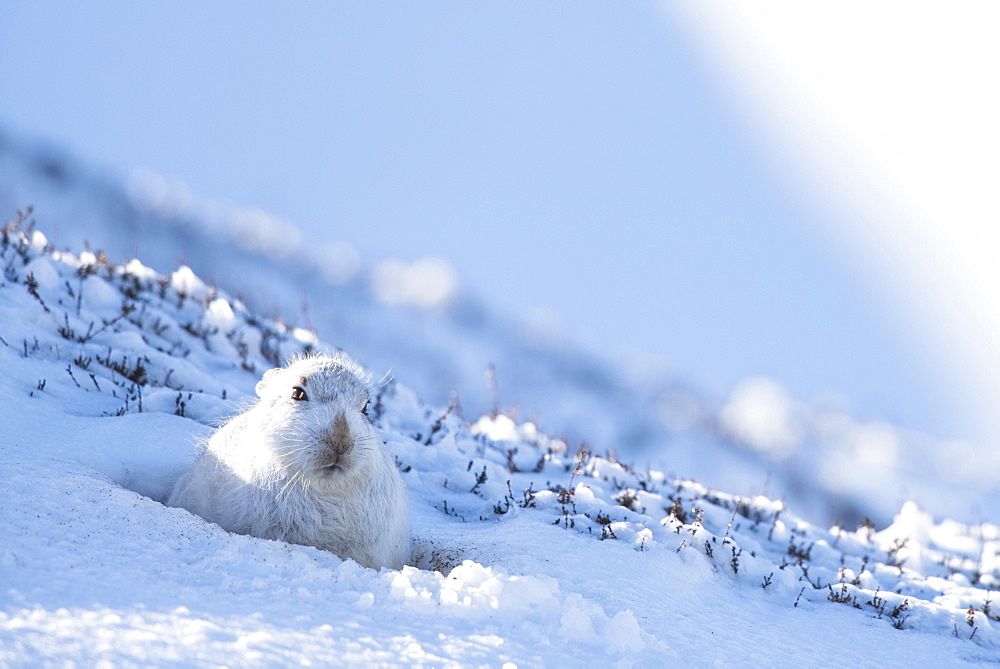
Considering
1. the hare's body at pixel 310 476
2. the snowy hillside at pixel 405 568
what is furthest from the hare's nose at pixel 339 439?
the snowy hillside at pixel 405 568

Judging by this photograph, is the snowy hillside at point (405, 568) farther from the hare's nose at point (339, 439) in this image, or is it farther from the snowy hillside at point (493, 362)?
the snowy hillside at point (493, 362)

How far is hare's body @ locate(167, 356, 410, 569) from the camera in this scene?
4539mm

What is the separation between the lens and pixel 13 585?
10.2 ft

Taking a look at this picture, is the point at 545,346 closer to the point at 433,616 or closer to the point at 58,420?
the point at 58,420

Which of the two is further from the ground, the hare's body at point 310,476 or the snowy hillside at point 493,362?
the snowy hillside at point 493,362

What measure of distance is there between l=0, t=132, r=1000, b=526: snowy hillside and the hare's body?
1453 centimetres

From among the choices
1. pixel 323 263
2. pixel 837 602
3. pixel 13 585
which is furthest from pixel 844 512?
pixel 323 263

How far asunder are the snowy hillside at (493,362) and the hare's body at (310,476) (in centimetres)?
1453

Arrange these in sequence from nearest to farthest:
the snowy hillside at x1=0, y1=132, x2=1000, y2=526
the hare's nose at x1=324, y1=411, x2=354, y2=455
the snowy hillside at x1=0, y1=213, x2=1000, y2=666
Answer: the snowy hillside at x1=0, y1=213, x2=1000, y2=666
the hare's nose at x1=324, y1=411, x2=354, y2=455
the snowy hillside at x1=0, y1=132, x2=1000, y2=526

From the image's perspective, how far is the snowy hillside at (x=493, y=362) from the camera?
2191 centimetres

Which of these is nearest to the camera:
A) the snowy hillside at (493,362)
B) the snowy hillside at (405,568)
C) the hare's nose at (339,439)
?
the snowy hillside at (405,568)

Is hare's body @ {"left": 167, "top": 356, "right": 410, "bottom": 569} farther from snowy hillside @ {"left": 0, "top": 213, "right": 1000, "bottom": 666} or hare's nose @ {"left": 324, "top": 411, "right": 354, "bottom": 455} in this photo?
snowy hillside @ {"left": 0, "top": 213, "right": 1000, "bottom": 666}

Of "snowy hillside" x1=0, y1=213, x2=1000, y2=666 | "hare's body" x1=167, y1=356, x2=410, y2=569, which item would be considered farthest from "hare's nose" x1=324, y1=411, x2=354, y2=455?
"snowy hillside" x1=0, y1=213, x2=1000, y2=666

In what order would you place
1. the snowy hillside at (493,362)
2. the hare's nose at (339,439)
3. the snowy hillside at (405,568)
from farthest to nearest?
the snowy hillside at (493,362), the hare's nose at (339,439), the snowy hillside at (405,568)
